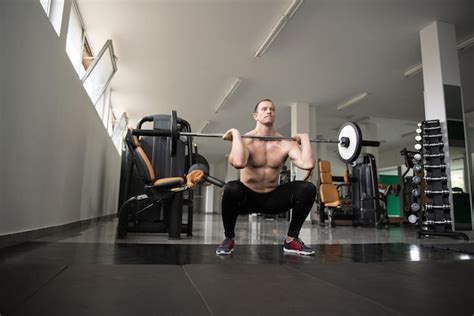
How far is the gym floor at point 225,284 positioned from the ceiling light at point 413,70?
4510 mm

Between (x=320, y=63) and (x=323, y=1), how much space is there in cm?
166

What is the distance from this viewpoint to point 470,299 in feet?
3.28

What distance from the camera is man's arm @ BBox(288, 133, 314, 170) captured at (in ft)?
6.57

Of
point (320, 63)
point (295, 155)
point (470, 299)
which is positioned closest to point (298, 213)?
point (295, 155)

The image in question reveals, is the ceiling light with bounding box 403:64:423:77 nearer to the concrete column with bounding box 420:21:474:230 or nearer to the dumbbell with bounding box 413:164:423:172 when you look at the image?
the concrete column with bounding box 420:21:474:230

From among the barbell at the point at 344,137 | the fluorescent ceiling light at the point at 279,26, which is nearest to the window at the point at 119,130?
the fluorescent ceiling light at the point at 279,26

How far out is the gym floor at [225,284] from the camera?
863 millimetres

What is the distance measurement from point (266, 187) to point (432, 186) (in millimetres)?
2462

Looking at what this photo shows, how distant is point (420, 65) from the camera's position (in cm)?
530

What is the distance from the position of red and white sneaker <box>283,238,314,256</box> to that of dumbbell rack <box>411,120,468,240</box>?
2158 millimetres

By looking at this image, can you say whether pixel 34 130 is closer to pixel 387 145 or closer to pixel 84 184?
pixel 84 184

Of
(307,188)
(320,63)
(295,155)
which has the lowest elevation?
(307,188)

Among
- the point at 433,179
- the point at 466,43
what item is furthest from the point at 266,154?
the point at 466,43

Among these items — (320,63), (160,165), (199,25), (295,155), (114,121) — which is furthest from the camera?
(114,121)
